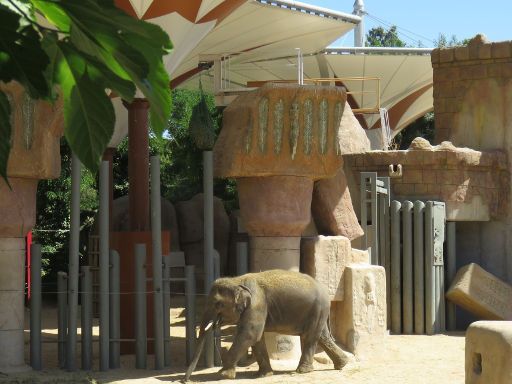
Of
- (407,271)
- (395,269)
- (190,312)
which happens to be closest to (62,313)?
(190,312)

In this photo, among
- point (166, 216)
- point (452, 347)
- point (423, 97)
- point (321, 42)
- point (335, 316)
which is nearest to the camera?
point (335, 316)

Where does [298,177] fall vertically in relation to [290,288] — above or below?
above

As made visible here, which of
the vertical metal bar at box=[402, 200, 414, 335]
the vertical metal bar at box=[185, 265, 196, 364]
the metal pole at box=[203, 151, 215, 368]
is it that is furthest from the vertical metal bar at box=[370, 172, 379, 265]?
the vertical metal bar at box=[185, 265, 196, 364]

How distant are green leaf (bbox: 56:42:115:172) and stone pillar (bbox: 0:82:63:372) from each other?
30.8ft

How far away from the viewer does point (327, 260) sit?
11.9 meters

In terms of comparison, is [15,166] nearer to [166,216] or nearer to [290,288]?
[290,288]

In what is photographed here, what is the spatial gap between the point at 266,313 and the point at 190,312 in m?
1.08

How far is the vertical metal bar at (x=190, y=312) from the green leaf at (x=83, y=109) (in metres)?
9.97

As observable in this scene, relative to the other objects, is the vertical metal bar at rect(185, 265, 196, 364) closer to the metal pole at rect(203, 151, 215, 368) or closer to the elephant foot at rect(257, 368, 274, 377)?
the metal pole at rect(203, 151, 215, 368)

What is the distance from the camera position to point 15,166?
1016 cm

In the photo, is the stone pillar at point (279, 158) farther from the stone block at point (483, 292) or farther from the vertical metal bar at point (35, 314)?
the stone block at point (483, 292)

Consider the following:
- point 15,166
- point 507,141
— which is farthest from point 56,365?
point 507,141

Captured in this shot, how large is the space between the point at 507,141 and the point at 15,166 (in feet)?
28.0

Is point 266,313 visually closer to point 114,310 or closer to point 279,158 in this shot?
point 114,310
